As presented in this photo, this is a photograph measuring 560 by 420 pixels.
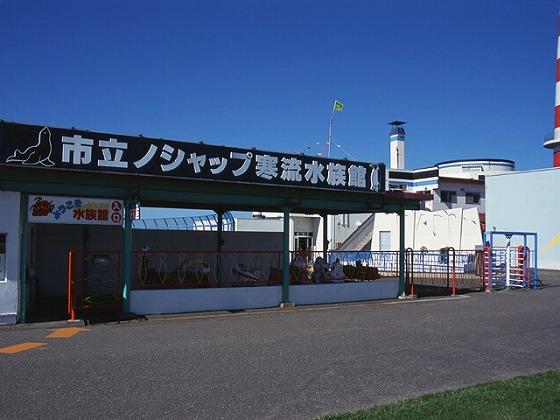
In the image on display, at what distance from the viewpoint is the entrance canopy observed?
42.9ft

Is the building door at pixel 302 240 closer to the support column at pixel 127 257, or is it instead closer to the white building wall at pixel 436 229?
the white building wall at pixel 436 229

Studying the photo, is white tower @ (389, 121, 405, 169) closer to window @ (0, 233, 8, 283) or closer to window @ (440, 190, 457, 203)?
window @ (440, 190, 457, 203)

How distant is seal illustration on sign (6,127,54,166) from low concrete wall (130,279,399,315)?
3.88m

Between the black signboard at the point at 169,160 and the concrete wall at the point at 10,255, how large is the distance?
967 millimetres

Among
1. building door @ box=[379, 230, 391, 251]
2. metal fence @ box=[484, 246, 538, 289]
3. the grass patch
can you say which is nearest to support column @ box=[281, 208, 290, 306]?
the grass patch

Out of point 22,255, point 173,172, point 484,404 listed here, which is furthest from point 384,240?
point 484,404

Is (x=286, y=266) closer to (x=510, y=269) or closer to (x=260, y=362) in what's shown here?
(x=260, y=362)

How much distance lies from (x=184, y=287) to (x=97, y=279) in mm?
4234

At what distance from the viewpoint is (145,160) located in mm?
14359

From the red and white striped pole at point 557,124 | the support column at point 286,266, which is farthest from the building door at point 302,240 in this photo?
the support column at point 286,266

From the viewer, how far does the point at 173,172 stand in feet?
48.4

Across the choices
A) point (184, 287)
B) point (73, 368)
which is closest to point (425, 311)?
point (184, 287)

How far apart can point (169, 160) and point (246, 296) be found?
4.42 metres

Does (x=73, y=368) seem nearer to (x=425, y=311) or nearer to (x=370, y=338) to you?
(x=370, y=338)
